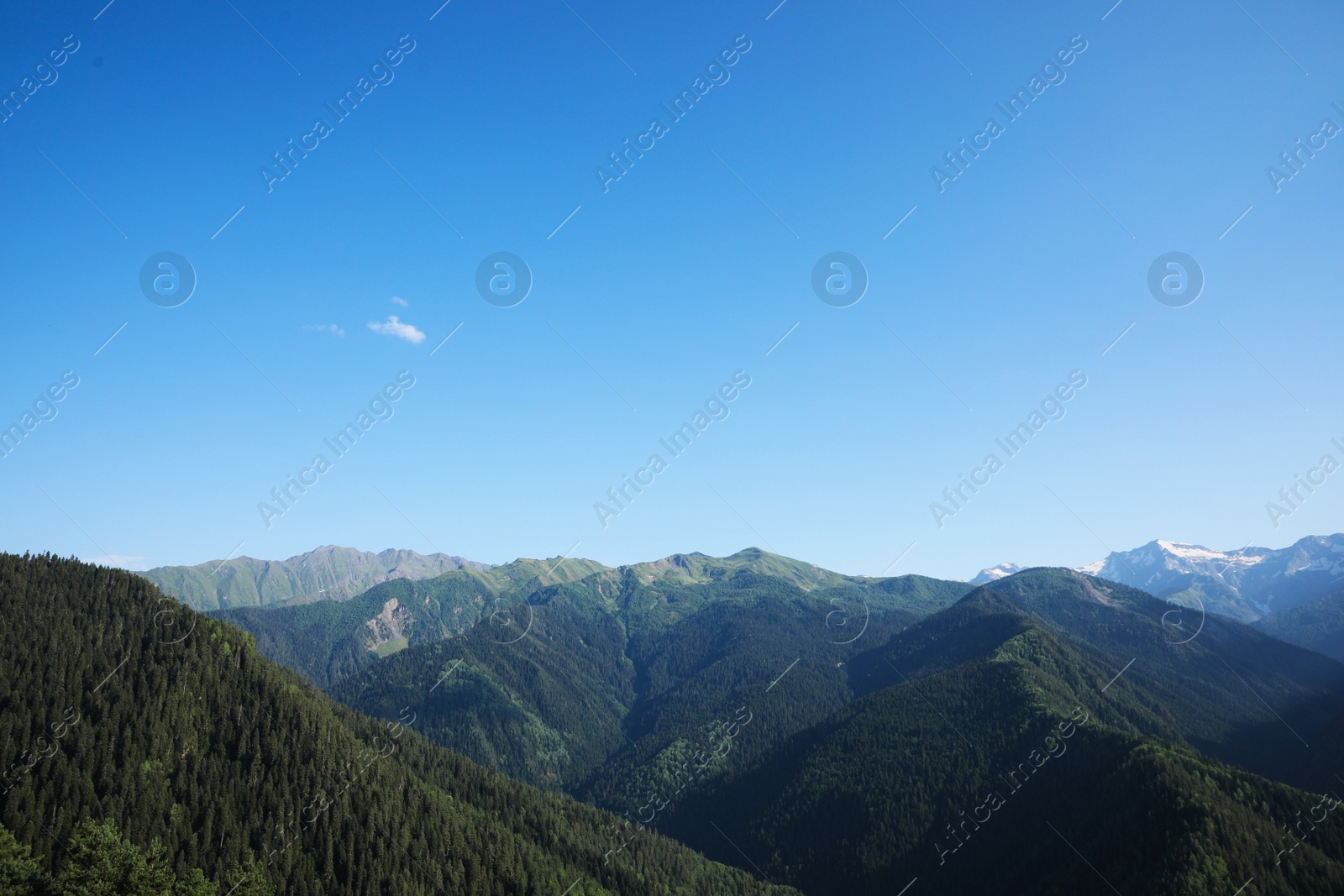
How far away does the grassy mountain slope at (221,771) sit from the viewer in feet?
398

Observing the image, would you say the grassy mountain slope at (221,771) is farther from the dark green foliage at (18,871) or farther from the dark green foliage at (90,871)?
the dark green foliage at (90,871)

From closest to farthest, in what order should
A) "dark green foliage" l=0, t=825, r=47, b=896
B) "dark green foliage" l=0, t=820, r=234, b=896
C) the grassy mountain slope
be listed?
"dark green foliage" l=0, t=820, r=234, b=896 → "dark green foliage" l=0, t=825, r=47, b=896 → the grassy mountain slope

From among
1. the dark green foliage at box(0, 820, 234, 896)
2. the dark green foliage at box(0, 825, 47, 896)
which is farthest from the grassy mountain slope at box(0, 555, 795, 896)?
the dark green foliage at box(0, 820, 234, 896)

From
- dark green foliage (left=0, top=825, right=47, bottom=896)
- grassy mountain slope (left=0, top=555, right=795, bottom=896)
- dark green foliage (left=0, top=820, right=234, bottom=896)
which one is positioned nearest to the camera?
dark green foliage (left=0, top=820, right=234, bottom=896)

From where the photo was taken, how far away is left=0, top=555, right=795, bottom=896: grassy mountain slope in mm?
121312

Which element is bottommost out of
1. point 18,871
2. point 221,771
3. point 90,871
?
point 90,871

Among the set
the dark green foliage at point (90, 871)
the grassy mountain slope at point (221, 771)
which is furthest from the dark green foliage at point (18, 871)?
the grassy mountain slope at point (221, 771)

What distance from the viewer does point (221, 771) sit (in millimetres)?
135500

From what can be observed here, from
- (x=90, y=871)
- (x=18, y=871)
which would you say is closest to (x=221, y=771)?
(x=18, y=871)

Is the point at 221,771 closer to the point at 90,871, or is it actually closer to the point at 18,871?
the point at 18,871

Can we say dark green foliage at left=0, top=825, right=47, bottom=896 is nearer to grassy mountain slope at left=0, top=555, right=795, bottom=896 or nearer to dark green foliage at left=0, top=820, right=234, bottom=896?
dark green foliage at left=0, top=820, right=234, bottom=896

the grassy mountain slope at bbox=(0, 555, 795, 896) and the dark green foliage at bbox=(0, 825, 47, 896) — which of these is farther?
the grassy mountain slope at bbox=(0, 555, 795, 896)

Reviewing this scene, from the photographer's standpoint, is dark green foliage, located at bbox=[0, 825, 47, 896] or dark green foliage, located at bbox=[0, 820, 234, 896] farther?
dark green foliage, located at bbox=[0, 825, 47, 896]

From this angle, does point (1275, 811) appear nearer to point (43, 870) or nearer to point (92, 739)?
point (43, 870)
